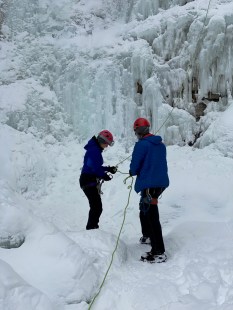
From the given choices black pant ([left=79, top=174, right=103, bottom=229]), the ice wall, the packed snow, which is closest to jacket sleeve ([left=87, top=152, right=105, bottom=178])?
black pant ([left=79, top=174, right=103, bottom=229])

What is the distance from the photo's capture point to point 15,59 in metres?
8.54

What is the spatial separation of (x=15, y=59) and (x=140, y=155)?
Result: 552 centimetres

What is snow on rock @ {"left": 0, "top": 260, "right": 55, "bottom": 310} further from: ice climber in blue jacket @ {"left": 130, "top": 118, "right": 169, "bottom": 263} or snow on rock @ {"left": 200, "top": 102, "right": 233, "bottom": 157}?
snow on rock @ {"left": 200, "top": 102, "right": 233, "bottom": 157}

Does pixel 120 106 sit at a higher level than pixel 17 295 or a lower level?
higher

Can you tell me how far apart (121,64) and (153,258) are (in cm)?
530

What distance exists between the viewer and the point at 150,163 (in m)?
4.16

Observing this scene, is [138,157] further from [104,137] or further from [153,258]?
[153,258]

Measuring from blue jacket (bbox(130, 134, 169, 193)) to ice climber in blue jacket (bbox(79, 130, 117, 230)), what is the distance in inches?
30.1

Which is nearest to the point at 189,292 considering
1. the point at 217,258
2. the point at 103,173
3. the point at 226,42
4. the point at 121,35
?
the point at 217,258

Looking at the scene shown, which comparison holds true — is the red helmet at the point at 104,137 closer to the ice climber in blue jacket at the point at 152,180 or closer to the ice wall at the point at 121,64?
the ice climber in blue jacket at the point at 152,180

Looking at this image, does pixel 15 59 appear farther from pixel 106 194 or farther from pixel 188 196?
pixel 188 196

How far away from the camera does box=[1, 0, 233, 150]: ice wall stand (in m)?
7.64

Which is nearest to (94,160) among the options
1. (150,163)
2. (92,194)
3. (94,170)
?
(94,170)

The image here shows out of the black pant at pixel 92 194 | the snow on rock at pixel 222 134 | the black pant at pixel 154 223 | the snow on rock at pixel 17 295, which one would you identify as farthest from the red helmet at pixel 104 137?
the snow on rock at pixel 222 134
